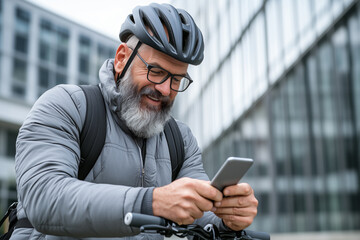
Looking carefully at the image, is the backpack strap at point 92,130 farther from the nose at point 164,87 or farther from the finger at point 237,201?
the finger at point 237,201

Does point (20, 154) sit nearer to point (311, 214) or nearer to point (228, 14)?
point (311, 214)

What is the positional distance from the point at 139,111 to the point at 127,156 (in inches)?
11.4

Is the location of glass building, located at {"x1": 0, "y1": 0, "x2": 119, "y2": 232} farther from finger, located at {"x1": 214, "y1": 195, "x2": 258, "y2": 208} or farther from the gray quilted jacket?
finger, located at {"x1": 214, "y1": 195, "x2": 258, "y2": 208}

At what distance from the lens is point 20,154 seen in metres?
1.88

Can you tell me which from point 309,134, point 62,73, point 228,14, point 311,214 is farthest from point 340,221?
point 62,73

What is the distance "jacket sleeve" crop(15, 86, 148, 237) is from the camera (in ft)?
5.32

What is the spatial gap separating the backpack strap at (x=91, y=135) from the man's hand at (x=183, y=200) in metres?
0.55

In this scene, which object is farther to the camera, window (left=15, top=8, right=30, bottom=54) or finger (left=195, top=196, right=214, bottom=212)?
window (left=15, top=8, right=30, bottom=54)

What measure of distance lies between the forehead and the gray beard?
0.16 meters

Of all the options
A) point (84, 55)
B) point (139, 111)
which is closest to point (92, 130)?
point (139, 111)

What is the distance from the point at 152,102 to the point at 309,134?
12.4 m

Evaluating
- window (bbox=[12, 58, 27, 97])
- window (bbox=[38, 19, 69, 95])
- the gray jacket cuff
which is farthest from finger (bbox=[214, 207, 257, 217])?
window (bbox=[38, 19, 69, 95])

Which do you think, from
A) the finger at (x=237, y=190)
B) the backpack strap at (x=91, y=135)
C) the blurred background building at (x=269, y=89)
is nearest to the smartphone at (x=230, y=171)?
the finger at (x=237, y=190)

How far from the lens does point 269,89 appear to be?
620 inches
